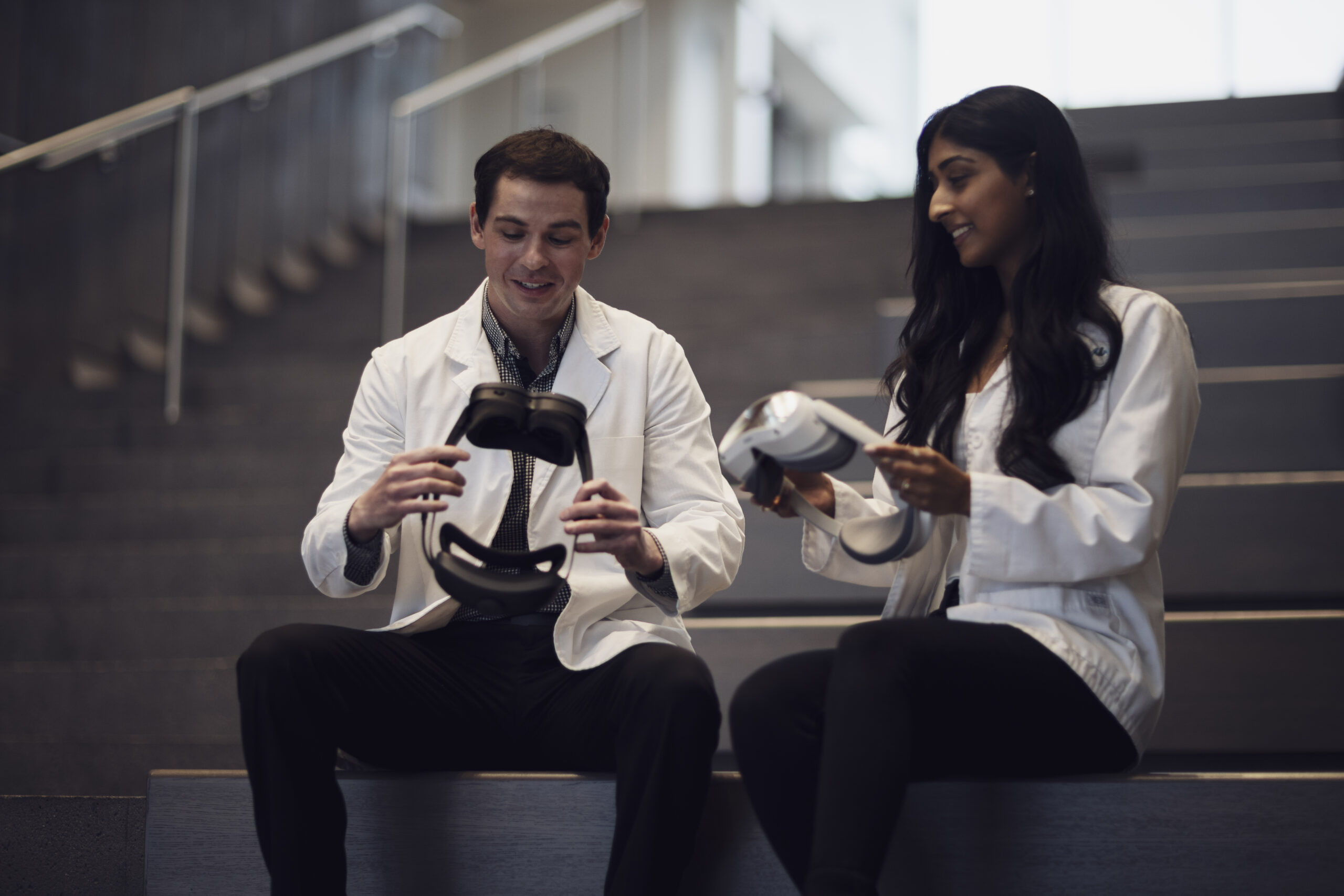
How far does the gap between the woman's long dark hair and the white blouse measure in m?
0.03

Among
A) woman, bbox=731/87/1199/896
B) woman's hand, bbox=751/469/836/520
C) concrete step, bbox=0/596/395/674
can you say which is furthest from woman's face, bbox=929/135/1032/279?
concrete step, bbox=0/596/395/674

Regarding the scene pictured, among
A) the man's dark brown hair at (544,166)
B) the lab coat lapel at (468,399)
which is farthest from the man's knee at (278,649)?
the man's dark brown hair at (544,166)

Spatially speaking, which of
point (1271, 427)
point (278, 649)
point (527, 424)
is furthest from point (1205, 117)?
point (278, 649)

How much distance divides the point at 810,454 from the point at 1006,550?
0.24m

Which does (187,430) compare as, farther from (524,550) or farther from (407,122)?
(524,550)

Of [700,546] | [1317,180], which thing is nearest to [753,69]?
[1317,180]

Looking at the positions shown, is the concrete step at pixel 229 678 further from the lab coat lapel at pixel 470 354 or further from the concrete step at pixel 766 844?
the lab coat lapel at pixel 470 354

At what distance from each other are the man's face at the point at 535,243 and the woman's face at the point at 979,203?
47 centimetres

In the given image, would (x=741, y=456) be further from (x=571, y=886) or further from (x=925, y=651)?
(x=571, y=886)

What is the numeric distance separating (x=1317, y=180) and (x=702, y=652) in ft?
8.26

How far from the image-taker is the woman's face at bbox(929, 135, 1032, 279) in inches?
63.9

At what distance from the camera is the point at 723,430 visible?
2854mm

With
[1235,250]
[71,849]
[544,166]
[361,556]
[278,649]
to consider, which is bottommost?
[71,849]

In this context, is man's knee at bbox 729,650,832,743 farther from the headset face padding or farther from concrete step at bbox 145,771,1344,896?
the headset face padding
